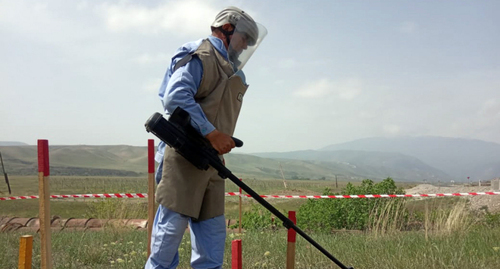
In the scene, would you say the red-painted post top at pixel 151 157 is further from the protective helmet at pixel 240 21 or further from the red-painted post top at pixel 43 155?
the protective helmet at pixel 240 21

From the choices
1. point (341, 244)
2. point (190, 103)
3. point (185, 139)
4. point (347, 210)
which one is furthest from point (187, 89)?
point (347, 210)

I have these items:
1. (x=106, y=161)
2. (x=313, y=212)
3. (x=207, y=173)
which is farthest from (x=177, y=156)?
(x=106, y=161)

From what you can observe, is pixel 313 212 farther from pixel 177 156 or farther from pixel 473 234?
pixel 177 156

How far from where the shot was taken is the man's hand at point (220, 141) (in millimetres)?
2760

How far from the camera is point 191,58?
2.86m

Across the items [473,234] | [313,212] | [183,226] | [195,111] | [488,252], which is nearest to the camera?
[195,111]

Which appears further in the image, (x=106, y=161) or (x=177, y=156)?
(x=106, y=161)

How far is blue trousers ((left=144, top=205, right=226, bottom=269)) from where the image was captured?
2.89 metres

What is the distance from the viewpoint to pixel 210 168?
2.99m

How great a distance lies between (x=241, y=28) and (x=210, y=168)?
3.11 ft

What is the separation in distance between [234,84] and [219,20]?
461mm

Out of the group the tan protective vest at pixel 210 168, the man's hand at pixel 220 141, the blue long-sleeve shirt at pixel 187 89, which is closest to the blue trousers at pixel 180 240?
the tan protective vest at pixel 210 168

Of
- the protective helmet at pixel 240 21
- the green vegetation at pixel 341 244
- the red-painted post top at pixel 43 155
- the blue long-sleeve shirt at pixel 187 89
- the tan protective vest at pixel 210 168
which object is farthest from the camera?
the green vegetation at pixel 341 244

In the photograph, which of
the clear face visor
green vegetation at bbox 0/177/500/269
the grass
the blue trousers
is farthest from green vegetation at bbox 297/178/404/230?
the clear face visor
